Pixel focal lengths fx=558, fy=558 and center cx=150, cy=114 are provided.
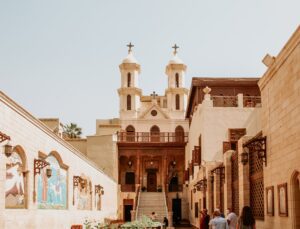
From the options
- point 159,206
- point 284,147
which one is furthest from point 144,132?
point 284,147

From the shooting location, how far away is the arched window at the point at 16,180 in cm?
1377

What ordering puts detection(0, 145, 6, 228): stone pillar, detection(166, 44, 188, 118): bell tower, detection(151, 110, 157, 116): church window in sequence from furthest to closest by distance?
detection(166, 44, 188, 118): bell tower
detection(151, 110, 157, 116): church window
detection(0, 145, 6, 228): stone pillar

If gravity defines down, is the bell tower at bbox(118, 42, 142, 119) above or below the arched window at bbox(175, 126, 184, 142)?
above

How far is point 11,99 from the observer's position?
13570 millimetres

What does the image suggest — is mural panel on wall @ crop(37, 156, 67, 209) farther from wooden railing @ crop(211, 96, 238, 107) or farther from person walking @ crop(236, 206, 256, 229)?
wooden railing @ crop(211, 96, 238, 107)

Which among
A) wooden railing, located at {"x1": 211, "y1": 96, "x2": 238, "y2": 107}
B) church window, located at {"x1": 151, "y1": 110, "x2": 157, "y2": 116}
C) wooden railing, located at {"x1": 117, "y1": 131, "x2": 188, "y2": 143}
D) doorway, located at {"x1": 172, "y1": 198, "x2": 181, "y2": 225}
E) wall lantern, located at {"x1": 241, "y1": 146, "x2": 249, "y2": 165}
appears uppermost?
church window, located at {"x1": 151, "y1": 110, "x2": 157, "y2": 116}

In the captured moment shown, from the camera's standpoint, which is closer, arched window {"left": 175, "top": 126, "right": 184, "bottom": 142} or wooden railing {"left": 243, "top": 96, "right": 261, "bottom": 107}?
wooden railing {"left": 243, "top": 96, "right": 261, "bottom": 107}

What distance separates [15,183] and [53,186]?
4779 mm

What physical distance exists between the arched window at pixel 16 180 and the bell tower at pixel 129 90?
43.9 metres

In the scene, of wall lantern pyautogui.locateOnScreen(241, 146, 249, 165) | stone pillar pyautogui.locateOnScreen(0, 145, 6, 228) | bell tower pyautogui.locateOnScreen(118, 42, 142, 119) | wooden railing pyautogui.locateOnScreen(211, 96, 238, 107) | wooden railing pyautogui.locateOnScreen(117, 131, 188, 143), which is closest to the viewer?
stone pillar pyautogui.locateOnScreen(0, 145, 6, 228)

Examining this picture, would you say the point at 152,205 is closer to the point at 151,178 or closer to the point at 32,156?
the point at 151,178

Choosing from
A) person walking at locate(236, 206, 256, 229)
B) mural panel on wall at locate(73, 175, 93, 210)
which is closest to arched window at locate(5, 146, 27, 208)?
person walking at locate(236, 206, 256, 229)

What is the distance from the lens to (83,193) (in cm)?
2673

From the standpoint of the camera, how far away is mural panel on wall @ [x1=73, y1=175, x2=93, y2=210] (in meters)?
24.3
